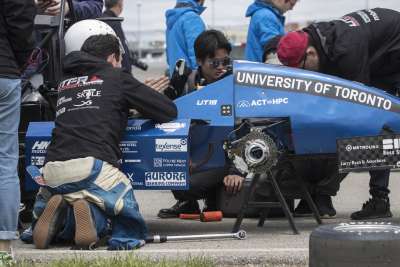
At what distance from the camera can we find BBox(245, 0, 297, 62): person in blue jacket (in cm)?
815

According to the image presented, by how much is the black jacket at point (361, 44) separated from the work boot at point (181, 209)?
5.22 feet

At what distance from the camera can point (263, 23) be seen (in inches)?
321

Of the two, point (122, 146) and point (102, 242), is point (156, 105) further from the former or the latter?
point (102, 242)

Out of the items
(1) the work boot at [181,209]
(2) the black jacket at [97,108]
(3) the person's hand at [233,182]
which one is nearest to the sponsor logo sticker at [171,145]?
(2) the black jacket at [97,108]

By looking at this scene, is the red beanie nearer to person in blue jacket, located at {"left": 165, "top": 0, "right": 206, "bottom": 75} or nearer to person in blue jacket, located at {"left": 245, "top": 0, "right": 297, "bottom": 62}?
person in blue jacket, located at {"left": 245, "top": 0, "right": 297, "bottom": 62}

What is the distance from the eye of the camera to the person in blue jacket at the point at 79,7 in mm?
7145

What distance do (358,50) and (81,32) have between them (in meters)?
1.96

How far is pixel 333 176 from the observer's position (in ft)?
23.1

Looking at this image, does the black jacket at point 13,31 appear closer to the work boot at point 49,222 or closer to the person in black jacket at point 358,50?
the work boot at point 49,222

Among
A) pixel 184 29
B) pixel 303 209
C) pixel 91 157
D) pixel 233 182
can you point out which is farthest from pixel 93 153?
pixel 184 29

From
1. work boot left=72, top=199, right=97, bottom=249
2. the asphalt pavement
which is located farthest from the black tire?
work boot left=72, top=199, right=97, bottom=249

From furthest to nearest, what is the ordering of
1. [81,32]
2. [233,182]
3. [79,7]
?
[79,7] → [81,32] → [233,182]

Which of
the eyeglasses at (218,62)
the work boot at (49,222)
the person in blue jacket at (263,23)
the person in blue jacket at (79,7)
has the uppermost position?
the person in blue jacket at (79,7)

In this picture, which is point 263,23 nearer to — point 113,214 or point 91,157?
point 91,157
